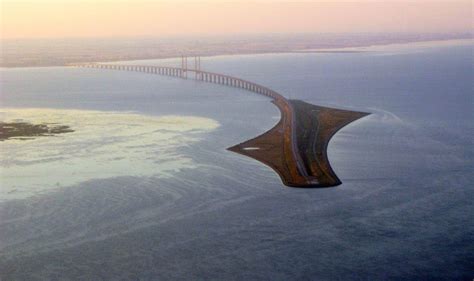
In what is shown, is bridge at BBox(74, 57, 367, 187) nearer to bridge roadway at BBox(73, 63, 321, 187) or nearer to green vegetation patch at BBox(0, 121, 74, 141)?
bridge roadway at BBox(73, 63, 321, 187)

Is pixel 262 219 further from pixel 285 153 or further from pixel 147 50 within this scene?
pixel 147 50

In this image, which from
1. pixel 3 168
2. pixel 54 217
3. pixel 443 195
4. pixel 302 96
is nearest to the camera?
pixel 54 217

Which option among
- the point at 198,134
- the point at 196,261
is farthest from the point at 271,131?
the point at 196,261

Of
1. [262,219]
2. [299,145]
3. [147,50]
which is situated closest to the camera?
[262,219]

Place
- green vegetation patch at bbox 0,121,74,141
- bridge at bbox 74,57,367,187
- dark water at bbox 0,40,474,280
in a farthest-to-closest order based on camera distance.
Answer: green vegetation patch at bbox 0,121,74,141 < bridge at bbox 74,57,367,187 < dark water at bbox 0,40,474,280

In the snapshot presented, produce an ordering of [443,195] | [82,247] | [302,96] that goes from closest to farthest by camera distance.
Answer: [82,247]
[443,195]
[302,96]

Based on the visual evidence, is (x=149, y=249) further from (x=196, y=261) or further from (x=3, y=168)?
(x=3, y=168)

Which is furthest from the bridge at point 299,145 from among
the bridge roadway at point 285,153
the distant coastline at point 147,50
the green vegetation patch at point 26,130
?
the distant coastline at point 147,50

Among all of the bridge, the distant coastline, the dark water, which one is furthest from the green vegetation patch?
the distant coastline

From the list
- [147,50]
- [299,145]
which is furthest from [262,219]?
[147,50]
